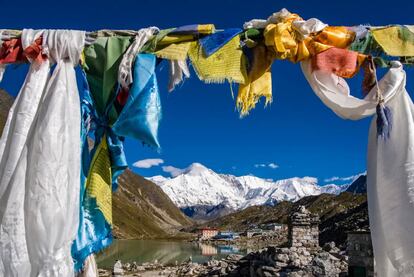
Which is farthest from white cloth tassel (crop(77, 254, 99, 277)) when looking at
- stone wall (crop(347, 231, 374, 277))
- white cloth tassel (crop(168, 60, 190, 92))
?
stone wall (crop(347, 231, 374, 277))

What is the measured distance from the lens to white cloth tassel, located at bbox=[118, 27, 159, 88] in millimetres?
4098

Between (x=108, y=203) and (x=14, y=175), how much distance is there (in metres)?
0.82

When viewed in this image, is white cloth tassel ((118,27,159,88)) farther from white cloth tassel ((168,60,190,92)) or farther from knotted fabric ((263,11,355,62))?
knotted fabric ((263,11,355,62))

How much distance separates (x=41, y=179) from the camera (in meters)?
3.77

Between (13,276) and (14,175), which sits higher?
(14,175)

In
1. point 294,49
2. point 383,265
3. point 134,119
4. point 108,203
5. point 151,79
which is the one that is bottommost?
point 383,265

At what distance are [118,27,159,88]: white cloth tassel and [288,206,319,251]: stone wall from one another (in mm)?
14346

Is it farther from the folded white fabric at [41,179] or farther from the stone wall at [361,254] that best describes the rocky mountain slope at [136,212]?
the folded white fabric at [41,179]

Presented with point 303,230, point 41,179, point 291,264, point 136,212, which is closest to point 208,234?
point 136,212

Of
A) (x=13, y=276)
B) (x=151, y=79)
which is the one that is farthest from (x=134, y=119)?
(x=13, y=276)

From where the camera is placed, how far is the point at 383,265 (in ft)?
13.3

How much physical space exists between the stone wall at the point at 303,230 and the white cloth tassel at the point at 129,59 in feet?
47.1

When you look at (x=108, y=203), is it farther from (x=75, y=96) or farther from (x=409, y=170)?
(x=409, y=170)

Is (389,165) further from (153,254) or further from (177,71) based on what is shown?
(153,254)
